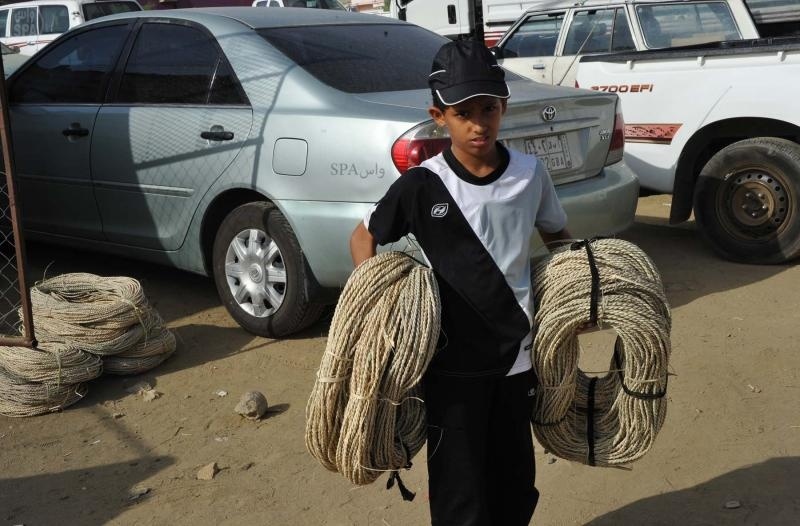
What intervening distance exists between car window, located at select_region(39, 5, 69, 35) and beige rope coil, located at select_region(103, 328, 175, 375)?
42.7ft

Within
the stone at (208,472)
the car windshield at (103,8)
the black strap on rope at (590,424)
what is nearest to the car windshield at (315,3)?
the car windshield at (103,8)

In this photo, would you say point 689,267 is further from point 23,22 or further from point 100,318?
point 23,22

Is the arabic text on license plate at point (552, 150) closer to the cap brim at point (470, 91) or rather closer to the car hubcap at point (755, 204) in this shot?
the car hubcap at point (755, 204)

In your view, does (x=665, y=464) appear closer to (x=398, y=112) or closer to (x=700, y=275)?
(x=398, y=112)

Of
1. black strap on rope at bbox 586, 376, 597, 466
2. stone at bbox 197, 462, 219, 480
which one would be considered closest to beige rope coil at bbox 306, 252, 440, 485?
black strap on rope at bbox 586, 376, 597, 466

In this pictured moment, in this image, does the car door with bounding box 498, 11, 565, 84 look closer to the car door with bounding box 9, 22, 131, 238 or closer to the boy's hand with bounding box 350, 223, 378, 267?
the car door with bounding box 9, 22, 131, 238

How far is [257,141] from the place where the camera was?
4.74 meters

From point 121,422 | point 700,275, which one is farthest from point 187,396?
point 700,275

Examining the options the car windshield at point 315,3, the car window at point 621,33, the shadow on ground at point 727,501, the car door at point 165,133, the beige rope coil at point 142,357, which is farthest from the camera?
the car windshield at point 315,3

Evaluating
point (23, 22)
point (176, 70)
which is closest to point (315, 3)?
point (23, 22)

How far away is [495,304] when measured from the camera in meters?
2.36

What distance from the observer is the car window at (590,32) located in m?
8.92

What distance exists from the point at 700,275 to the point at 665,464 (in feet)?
8.38

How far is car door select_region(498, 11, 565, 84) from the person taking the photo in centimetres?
949
